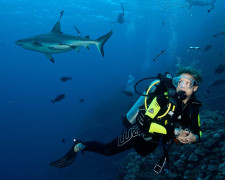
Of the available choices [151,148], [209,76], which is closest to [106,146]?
[151,148]

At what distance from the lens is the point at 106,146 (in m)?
4.62

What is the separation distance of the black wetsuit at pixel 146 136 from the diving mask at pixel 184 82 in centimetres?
31

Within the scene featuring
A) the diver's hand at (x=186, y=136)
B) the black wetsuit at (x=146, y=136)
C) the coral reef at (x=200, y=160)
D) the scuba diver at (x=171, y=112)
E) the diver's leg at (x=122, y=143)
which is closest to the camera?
the diver's hand at (x=186, y=136)

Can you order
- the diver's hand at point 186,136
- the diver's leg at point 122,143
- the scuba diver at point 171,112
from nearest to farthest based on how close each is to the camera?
the diver's hand at point 186,136, the scuba diver at point 171,112, the diver's leg at point 122,143

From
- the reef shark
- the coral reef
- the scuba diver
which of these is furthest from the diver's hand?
the reef shark

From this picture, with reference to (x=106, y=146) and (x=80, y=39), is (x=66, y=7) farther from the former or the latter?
(x=106, y=146)

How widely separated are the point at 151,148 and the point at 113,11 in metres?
42.4

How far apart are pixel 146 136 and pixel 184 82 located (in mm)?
1342

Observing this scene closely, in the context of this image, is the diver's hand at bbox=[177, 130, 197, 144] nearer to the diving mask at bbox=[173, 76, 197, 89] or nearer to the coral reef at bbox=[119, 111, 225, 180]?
the diving mask at bbox=[173, 76, 197, 89]

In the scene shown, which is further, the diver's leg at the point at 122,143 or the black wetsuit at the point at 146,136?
the diver's leg at the point at 122,143

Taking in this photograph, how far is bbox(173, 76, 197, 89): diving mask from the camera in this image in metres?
3.16

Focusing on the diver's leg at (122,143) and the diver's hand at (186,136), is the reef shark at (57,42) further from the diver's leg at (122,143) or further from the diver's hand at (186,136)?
the diver's hand at (186,136)

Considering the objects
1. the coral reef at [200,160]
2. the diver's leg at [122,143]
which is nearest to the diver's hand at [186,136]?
the diver's leg at [122,143]

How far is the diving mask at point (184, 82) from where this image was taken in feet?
10.4
